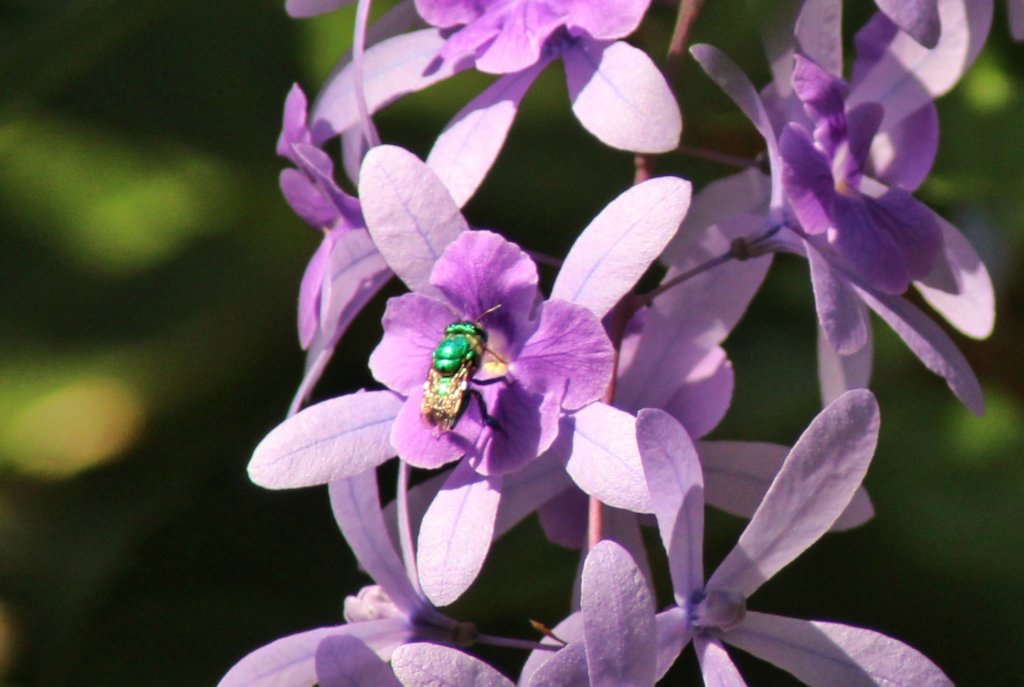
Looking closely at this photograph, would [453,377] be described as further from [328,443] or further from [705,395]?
[705,395]

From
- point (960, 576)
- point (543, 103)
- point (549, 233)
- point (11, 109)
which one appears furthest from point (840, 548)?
point (11, 109)

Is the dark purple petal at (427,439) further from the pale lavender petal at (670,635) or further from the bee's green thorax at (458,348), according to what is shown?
the pale lavender petal at (670,635)

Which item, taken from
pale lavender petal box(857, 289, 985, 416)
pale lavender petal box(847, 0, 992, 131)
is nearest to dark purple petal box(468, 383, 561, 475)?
pale lavender petal box(857, 289, 985, 416)

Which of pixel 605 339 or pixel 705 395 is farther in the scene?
pixel 705 395

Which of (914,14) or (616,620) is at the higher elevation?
(914,14)

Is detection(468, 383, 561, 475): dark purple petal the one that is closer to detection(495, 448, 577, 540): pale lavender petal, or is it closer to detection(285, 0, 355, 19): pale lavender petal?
detection(495, 448, 577, 540): pale lavender petal

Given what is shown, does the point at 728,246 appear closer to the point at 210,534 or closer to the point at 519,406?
the point at 519,406

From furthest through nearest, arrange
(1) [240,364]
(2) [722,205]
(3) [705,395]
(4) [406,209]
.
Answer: (1) [240,364] < (2) [722,205] < (3) [705,395] < (4) [406,209]

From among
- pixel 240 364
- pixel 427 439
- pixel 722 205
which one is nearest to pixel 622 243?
pixel 427 439
